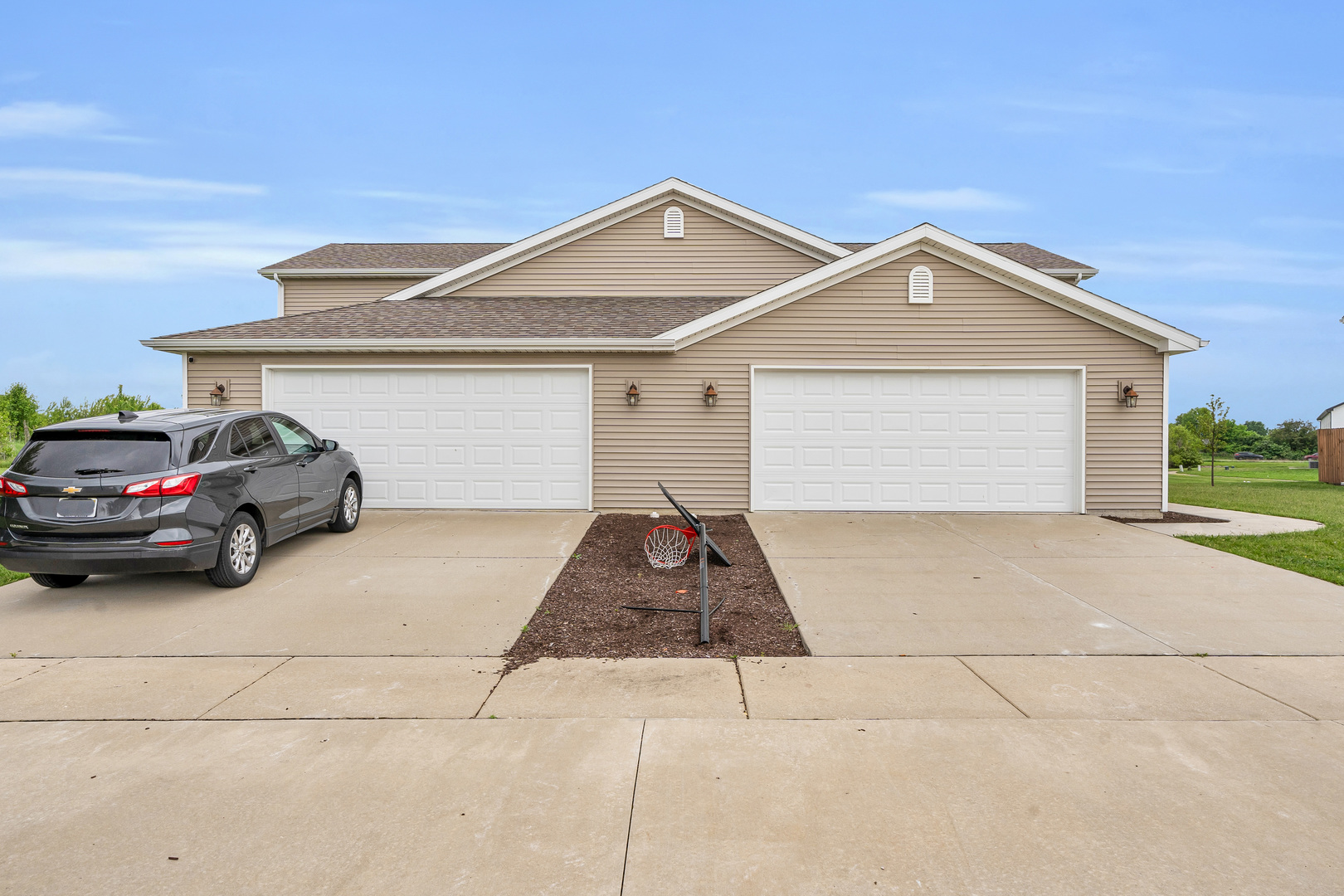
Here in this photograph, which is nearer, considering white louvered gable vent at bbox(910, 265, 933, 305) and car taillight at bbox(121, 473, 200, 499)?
car taillight at bbox(121, 473, 200, 499)

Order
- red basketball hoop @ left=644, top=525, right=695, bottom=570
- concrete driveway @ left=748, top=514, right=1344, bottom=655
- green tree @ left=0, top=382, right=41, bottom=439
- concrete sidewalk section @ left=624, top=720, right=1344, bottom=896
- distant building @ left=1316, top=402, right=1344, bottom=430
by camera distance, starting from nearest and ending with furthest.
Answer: concrete sidewalk section @ left=624, top=720, right=1344, bottom=896 < concrete driveway @ left=748, top=514, right=1344, bottom=655 < red basketball hoop @ left=644, top=525, right=695, bottom=570 < distant building @ left=1316, top=402, right=1344, bottom=430 < green tree @ left=0, top=382, right=41, bottom=439

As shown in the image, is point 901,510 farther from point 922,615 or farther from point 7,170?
point 7,170

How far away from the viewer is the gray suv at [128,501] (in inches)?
214

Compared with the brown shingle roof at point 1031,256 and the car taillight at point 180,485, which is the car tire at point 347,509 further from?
the brown shingle roof at point 1031,256

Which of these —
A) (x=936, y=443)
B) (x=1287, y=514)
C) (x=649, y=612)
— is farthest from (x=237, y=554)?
(x=1287, y=514)

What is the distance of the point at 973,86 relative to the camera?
19.3 m

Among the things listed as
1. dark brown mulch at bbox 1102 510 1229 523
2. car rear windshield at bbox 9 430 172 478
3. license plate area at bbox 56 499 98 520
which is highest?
car rear windshield at bbox 9 430 172 478

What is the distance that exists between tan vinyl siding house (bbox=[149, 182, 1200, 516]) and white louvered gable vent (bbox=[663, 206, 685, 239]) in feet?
12.1

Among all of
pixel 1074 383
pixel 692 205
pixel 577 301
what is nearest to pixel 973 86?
pixel 692 205

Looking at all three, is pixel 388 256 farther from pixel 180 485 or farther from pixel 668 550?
pixel 668 550

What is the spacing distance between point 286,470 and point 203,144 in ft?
61.8

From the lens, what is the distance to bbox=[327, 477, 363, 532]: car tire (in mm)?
8586

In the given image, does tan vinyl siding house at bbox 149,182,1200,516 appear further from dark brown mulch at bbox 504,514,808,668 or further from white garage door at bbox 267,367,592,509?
dark brown mulch at bbox 504,514,808,668

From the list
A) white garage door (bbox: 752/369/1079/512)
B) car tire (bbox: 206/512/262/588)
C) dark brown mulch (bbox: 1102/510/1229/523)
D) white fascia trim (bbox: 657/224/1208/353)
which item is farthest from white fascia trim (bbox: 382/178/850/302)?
car tire (bbox: 206/512/262/588)
